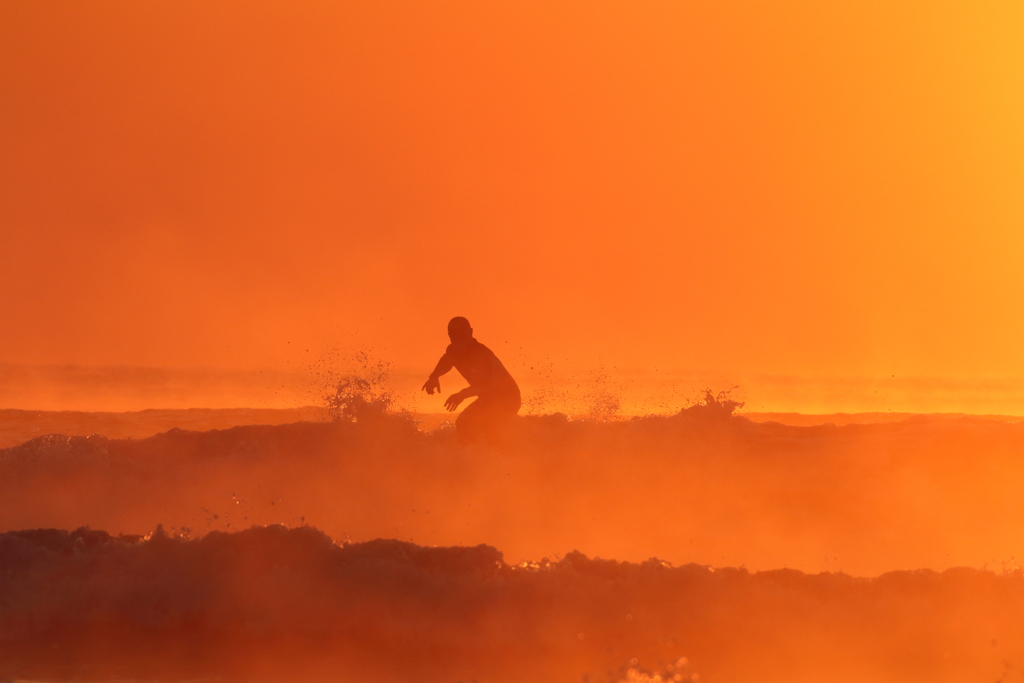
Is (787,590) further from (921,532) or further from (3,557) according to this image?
(3,557)

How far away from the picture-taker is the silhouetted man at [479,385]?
37.8 ft

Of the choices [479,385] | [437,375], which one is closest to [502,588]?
[437,375]

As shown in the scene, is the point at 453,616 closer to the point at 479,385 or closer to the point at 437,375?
the point at 437,375

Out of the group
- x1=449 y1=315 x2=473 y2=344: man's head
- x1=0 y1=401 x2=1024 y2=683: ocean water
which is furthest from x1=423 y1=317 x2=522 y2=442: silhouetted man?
x1=0 y1=401 x2=1024 y2=683: ocean water

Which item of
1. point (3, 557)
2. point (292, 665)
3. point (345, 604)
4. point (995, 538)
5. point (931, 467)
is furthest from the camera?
point (931, 467)

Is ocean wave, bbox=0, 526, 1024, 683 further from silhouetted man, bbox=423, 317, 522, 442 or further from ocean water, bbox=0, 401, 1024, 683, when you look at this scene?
silhouetted man, bbox=423, 317, 522, 442

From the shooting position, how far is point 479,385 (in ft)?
38.8

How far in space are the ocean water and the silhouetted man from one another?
77 cm

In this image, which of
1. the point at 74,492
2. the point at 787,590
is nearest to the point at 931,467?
the point at 787,590

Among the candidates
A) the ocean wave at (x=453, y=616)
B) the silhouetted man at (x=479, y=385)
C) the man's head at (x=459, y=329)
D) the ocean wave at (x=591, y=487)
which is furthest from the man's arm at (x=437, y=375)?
the ocean wave at (x=453, y=616)

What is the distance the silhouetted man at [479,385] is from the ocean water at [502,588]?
770 millimetres

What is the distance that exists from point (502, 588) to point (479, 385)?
4636 millimetres

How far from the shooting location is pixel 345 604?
287 inches

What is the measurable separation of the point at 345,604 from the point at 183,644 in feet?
3.59
